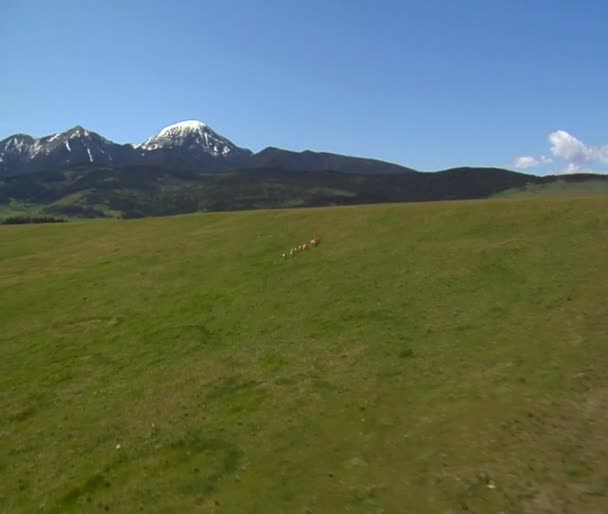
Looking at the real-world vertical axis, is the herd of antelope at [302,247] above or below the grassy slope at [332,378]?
above

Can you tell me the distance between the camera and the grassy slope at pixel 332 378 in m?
16.5

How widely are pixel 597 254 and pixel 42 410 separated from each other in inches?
1527

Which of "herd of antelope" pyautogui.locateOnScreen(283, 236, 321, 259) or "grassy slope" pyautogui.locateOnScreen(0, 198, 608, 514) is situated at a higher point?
"herd of antelope" pyautogui.locateOnScreen(283, 236, 321, 259)

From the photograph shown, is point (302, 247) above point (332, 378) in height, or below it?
above

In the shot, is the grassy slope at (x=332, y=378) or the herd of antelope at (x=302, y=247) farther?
the herd of antelope at (x=302, y=247)

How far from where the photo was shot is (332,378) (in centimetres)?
2520

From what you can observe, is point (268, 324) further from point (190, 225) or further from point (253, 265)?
point (190, 225)

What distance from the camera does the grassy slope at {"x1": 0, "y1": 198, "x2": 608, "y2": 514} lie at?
16.5 metres

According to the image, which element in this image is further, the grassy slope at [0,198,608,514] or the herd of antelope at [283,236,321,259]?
the herd of antelope at [283,236,321,259]

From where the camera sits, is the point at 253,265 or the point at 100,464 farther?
the point at 253,265

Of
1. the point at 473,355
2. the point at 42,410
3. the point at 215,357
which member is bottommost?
the point at 42,410

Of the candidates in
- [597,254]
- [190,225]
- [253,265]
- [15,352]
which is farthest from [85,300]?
[597,254]

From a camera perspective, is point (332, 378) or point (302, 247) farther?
point (302, 247)

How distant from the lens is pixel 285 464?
723 inches
